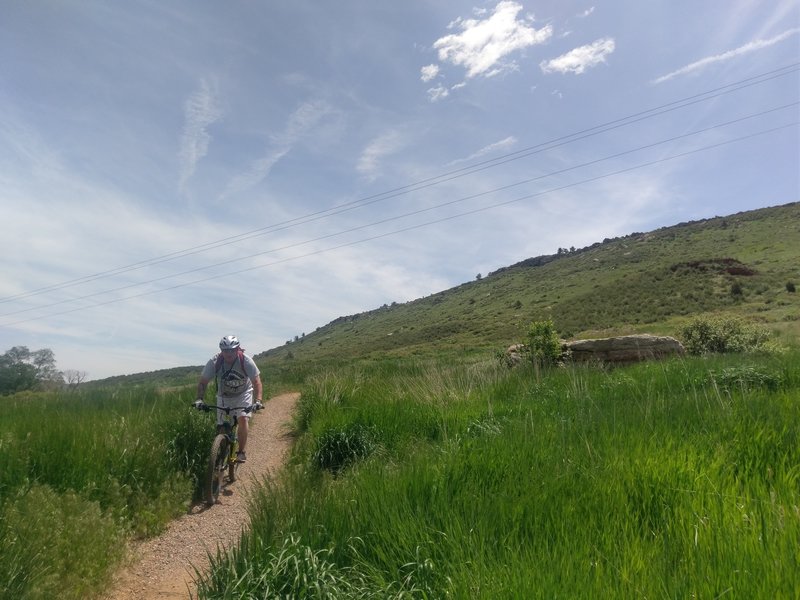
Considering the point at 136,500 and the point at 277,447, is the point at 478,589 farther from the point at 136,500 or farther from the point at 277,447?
the point at 277,447

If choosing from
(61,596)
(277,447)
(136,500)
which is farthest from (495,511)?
(277,447)

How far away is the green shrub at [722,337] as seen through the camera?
13.9m

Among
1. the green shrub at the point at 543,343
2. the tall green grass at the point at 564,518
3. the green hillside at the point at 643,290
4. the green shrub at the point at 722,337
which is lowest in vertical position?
the tall green grass at the point at 564,518

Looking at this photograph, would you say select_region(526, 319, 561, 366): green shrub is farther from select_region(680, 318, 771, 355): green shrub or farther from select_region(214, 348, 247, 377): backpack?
select_region(214, 348, 247, 377): backpack

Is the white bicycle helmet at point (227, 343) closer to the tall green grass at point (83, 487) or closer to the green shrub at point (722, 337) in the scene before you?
the tall green grass at point (83, 487)

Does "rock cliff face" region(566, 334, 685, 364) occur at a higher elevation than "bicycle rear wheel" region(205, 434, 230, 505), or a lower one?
higher

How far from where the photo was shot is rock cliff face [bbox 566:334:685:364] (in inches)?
475

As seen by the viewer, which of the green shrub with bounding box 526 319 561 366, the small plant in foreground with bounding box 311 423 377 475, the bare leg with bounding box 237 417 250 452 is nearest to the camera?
the small plant in foreground with bounding box 311 423 377 475

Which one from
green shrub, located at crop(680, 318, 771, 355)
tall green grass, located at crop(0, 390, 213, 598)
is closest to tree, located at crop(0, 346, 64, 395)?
tall green grass, located at crop(0, 390, 213, 598)

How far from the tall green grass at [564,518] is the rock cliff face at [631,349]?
8.11m

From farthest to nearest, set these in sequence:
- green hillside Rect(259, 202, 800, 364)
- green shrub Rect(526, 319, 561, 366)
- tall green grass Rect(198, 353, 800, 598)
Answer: green hillside Rect(259, 202, 800, 364) < green shrub Rect(526, 319, 561, 366) < tall green grass Rect(198, 353, 800, 598)

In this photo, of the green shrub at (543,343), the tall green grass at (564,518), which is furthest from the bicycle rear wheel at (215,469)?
the green shrub at (543,343)

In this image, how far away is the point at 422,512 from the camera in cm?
264

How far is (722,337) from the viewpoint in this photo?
14.5 meters
